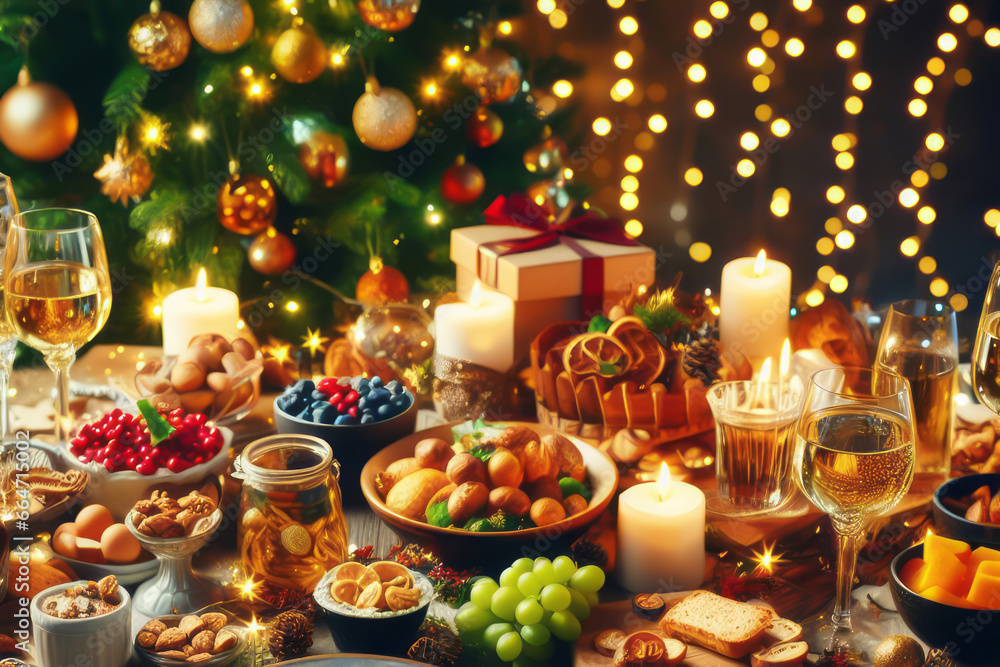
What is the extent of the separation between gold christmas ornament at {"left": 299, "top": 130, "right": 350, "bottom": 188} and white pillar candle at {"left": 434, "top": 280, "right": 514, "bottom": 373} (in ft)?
1.09

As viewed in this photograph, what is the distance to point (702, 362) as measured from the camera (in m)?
1.28

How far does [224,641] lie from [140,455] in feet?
0.89

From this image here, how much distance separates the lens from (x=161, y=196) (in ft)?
5.31

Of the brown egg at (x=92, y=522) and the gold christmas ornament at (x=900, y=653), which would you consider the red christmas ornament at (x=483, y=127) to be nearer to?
the brown egg at (x=92, y=522)

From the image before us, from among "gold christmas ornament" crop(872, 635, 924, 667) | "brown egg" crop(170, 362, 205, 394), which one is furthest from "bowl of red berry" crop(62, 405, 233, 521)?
"gold christmas ornament" crop(872, 635, 924, 667)

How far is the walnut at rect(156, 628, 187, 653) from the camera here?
36.4 inches

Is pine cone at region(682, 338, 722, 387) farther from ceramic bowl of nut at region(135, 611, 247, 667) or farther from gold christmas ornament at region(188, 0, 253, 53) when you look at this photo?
gold christmas ornament at region(188, 0, 253, 53)

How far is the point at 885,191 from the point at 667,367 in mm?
1050

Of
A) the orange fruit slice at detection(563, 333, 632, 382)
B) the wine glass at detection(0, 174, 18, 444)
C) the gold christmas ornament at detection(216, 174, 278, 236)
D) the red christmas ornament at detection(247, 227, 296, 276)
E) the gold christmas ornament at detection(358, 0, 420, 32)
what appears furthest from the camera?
the red christmas ornament at detection(247, 227, 296, 276)

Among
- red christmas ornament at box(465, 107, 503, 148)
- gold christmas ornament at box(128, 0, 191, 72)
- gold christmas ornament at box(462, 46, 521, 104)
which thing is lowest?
red christmas ornament at box(465, 107, 503, 148)

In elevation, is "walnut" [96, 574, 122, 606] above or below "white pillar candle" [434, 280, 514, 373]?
below

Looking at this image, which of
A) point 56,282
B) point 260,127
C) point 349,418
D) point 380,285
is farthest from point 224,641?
point 260,127

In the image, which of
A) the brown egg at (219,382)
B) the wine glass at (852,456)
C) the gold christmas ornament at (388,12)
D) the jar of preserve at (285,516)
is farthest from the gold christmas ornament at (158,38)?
the wine glass at (852,456)

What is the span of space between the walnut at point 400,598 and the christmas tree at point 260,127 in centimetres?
81
